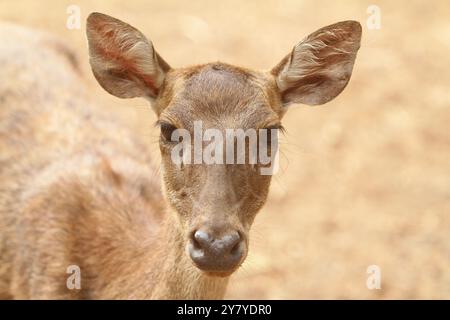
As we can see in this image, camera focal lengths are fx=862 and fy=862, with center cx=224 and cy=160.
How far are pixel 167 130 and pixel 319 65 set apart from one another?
1172mm

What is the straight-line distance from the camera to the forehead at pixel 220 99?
202 inches

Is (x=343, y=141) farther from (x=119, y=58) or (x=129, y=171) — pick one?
(x=119, y=58)

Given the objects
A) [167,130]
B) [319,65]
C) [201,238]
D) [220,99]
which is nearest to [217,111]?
[220,99]

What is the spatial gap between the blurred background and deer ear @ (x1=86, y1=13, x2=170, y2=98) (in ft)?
1.34

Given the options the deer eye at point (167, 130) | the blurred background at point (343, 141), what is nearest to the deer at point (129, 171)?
the deer eye at point (167, 130)

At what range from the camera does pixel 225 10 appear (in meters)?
13.5

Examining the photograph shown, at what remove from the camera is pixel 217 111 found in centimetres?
513

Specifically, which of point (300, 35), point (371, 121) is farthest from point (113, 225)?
point (300, 35)

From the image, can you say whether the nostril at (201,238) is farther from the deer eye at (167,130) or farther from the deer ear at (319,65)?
the deer ear at (319,65)

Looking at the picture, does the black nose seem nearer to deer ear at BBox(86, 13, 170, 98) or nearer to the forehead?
the forehead

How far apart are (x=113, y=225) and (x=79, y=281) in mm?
475

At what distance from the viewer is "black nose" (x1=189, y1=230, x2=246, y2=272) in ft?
15.3
